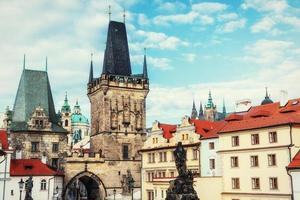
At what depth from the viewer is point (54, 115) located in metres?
66.7

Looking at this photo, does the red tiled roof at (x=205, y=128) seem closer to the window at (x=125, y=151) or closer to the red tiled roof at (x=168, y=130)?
the red tiled roof at (x=168, y=130)

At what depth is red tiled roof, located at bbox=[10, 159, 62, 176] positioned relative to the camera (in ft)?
172

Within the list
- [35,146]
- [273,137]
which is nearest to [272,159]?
[273,137]

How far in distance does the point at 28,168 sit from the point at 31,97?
14659 mm

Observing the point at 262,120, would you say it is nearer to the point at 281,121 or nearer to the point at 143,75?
the point at 281,121

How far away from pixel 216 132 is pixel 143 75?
27.7 m

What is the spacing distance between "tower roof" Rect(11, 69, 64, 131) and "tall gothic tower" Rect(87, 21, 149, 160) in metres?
6.66

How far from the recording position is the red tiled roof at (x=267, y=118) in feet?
120

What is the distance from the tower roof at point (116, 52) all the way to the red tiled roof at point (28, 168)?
59.6 feet

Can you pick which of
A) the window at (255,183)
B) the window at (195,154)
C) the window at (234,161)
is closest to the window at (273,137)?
the window at (255,183)

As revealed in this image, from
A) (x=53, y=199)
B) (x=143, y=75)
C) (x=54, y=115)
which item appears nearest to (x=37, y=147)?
(x=54, y=115)

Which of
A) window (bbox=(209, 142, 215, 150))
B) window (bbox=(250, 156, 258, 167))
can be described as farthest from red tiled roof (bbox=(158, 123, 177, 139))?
window (bbox=(250, 156, 258, 167))

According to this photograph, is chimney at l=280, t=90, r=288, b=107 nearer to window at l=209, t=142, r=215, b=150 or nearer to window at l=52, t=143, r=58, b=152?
window at l=209, t=142, r=215, b=150

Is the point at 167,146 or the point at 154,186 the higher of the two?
the point at 167,146
